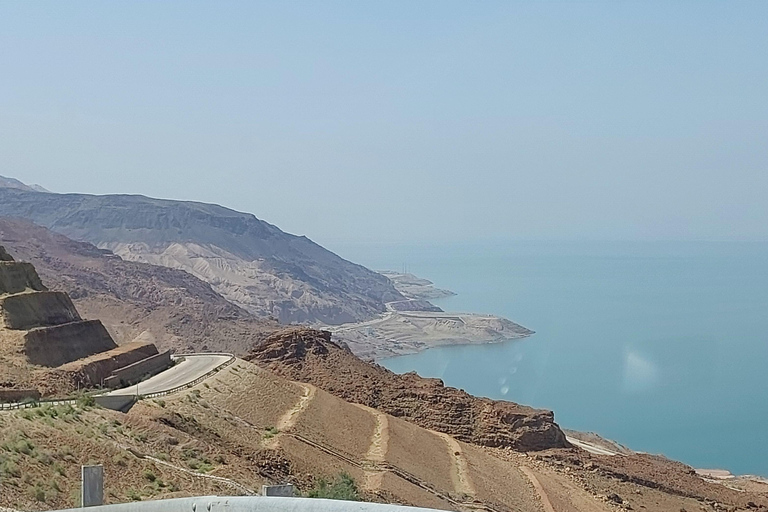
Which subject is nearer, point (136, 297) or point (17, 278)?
point (17, 278)

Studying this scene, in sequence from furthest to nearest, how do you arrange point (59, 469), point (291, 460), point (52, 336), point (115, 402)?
point (52, 336)
point (291, 460)
point (115, 402)
point (59, 469)

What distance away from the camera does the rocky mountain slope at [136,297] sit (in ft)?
282

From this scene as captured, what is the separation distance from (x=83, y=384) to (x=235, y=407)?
5.27 meters

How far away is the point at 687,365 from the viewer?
392 ft

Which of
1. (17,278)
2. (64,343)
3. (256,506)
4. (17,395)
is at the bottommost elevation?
(17,395)

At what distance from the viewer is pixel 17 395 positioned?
89.1 ft

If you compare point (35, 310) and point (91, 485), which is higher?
point (35, 310)

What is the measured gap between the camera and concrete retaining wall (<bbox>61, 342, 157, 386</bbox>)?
32.8m

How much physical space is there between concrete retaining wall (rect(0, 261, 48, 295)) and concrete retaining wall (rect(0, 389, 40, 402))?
31.5ft

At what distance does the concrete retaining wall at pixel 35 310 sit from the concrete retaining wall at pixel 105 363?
228 cm

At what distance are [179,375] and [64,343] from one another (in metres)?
4.92

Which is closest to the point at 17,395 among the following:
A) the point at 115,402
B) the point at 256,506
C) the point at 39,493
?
the point at 115,402

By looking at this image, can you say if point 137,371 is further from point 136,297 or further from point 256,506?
point 136,297

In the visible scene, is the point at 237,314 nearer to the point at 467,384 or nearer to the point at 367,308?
the point at 467,384
